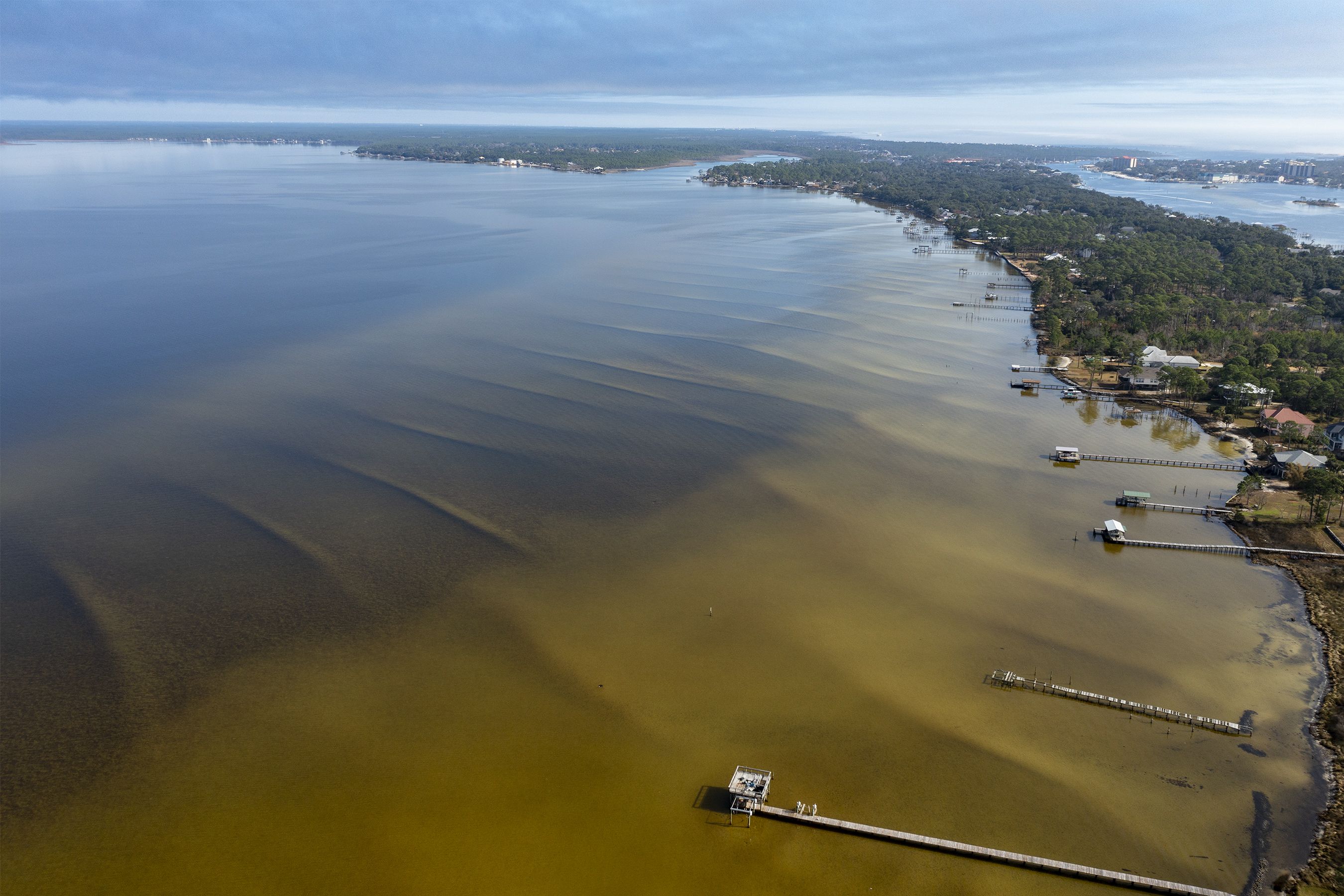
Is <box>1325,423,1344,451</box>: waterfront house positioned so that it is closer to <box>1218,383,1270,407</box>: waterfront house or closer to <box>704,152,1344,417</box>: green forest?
<box>704,152,1344,417</box>: green forest

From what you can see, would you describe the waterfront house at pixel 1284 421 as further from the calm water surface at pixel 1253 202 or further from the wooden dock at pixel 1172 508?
the calm water surface at pixel 1253 202

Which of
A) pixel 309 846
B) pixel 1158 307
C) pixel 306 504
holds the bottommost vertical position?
pixel 309 846

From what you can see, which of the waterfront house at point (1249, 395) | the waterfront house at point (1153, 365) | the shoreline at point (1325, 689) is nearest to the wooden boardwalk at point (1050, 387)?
the waterfront house at point (1153, 365)

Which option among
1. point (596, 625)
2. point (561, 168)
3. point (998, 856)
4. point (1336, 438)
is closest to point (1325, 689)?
point (998, 856)

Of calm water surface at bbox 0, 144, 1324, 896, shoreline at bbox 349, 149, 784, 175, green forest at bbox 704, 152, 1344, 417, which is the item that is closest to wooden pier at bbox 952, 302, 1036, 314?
green forest at bbox 704, 152, 1344, 417

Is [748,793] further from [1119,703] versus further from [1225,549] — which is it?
[1225,549]

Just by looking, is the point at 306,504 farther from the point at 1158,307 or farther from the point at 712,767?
the point at 1158,307

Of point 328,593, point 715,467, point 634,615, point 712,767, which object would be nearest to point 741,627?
point 634,615
